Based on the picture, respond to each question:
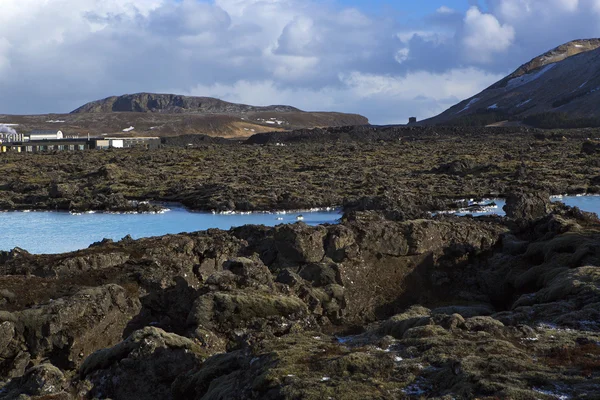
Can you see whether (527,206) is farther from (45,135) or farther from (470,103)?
(470,103)

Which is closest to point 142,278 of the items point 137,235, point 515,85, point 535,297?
point 535,297

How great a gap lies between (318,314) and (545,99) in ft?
494

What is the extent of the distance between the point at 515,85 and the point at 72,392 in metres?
184

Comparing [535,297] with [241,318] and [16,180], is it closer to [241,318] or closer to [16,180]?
[241,318]

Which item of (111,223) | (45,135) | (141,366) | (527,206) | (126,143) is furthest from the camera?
(45,135)

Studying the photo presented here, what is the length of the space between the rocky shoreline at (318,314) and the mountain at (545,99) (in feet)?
377

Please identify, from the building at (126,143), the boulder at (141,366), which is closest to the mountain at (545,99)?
the building at (126,143)

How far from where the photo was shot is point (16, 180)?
56344 mm

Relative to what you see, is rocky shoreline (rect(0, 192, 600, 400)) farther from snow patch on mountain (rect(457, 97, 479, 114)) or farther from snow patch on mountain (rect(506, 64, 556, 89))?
snow patch on mountain (rect(457, 97, 479, 114))

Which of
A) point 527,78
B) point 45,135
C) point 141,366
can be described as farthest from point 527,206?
point 527,78

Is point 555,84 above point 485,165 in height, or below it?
above

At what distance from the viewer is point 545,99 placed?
157 meters

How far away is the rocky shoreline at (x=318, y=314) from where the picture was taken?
405 inches

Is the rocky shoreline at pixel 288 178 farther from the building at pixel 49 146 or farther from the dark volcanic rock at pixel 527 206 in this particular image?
the building at pixel 49 146
